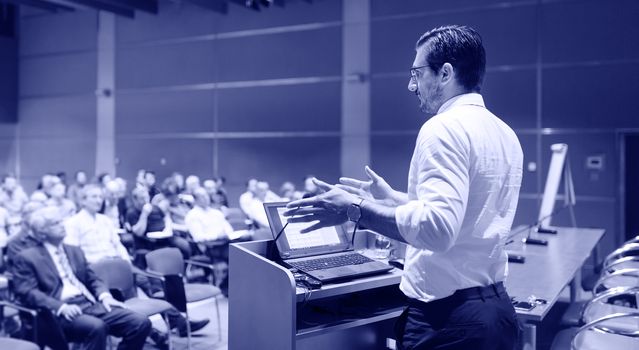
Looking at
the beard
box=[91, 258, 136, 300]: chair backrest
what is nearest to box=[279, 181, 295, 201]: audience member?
box=[91, 258, 136, 300]: chair backrest

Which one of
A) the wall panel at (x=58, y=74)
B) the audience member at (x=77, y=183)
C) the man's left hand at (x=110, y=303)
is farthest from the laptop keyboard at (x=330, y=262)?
the wall panel at (x=58, y=74)

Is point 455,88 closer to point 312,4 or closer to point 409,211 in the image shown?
point 409,211

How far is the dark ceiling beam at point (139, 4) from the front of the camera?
10452 millimetres

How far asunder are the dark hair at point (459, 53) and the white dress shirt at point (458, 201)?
5cm

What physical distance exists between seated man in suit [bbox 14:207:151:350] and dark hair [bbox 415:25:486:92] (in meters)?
2.94

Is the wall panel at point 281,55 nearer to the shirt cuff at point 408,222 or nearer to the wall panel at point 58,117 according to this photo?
the wall panel at point 58,117

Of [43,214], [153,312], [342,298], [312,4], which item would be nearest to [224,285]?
[153,312]

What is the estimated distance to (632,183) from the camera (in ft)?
25.0

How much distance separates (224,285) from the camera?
6.12m

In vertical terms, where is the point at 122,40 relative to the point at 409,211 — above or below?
above

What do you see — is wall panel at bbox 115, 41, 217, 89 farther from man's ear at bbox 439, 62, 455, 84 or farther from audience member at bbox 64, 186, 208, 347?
man's ear at bbox 439, 62, 455, 84

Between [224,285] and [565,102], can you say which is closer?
[224,285]

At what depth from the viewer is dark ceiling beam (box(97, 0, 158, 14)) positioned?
10452mm

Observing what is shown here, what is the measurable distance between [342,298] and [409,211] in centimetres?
132
